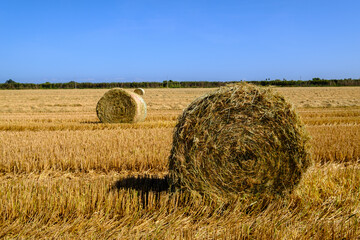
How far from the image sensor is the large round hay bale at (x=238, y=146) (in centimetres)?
422

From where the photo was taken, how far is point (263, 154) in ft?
14.2

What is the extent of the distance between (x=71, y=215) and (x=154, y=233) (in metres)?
1.15

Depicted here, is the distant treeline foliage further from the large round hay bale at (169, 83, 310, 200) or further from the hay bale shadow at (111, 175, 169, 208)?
the large round hay bale at (169, 83, 310, 200)

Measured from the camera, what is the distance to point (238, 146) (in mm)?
4320

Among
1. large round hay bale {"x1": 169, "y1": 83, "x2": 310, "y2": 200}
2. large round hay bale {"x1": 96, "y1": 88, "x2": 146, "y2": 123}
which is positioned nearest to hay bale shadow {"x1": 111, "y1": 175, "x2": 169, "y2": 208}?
large round hay bale {"x1": 169, "y1": 83, "x2": 310, "y2": 200}

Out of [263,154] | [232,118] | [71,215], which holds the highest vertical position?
[232,118]

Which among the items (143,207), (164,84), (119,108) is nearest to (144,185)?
(143,207)

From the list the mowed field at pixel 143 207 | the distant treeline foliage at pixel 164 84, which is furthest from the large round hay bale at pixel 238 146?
the distant treeline foliage at pixel 164 84

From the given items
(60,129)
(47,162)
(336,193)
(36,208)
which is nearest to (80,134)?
(60,129)

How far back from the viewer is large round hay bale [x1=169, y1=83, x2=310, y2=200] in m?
4.22

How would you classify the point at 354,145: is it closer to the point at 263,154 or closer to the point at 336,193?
the point at 336,193

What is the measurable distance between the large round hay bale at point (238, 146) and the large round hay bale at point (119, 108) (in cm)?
773

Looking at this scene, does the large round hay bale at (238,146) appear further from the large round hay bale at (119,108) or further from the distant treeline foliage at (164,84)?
the distant treeline foliage at (164,84)

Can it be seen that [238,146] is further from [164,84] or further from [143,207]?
[164,84]
